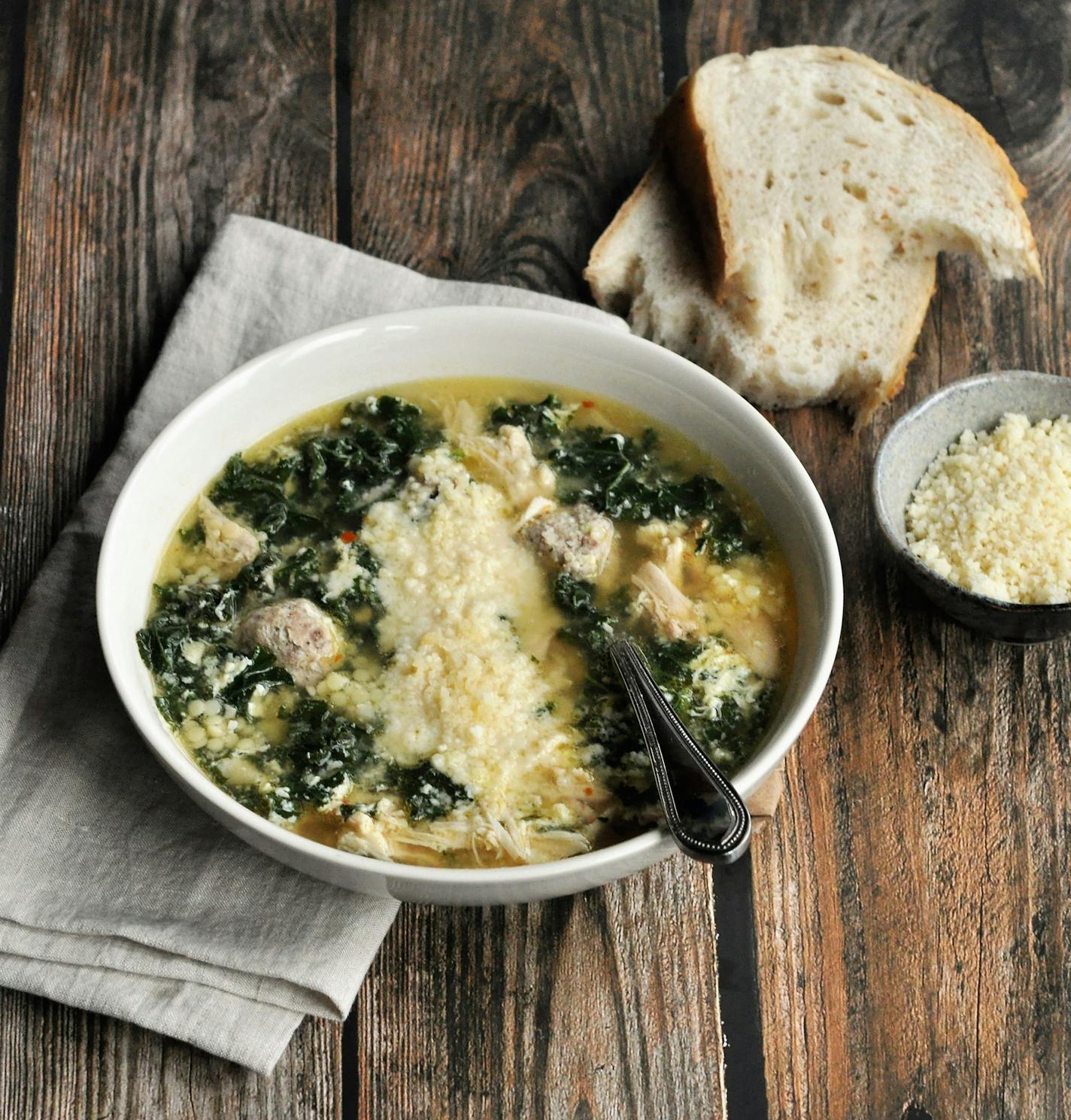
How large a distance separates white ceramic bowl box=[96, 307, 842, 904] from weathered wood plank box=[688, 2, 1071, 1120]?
63 centimetres

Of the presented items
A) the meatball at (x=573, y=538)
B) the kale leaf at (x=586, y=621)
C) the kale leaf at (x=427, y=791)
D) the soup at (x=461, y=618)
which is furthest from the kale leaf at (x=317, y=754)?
the meatball at (x=573, y=538)

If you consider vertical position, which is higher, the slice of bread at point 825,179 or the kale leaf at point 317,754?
the slice of bread at point 825,179

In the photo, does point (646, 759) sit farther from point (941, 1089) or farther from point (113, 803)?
point (113, 803)

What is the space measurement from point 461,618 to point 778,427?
1.60 metres


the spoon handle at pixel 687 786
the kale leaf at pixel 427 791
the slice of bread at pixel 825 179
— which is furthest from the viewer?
the slice of bread at pixel 825 179

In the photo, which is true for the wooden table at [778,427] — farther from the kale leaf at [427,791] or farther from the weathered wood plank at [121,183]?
the kale leaf at [427,791]

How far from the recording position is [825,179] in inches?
178

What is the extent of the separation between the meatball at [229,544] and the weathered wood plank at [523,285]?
1.05m

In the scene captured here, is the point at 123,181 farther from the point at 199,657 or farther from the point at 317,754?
the point at 317,754

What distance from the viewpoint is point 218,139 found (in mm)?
4836

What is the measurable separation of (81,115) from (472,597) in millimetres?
2751

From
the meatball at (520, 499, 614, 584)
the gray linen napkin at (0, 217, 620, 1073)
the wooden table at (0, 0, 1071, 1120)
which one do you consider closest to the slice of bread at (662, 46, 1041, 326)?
the wooden table at (0, 0, 1071, 1120)

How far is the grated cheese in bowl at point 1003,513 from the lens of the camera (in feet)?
12.4

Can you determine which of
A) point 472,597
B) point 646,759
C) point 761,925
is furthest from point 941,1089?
point 472,597
